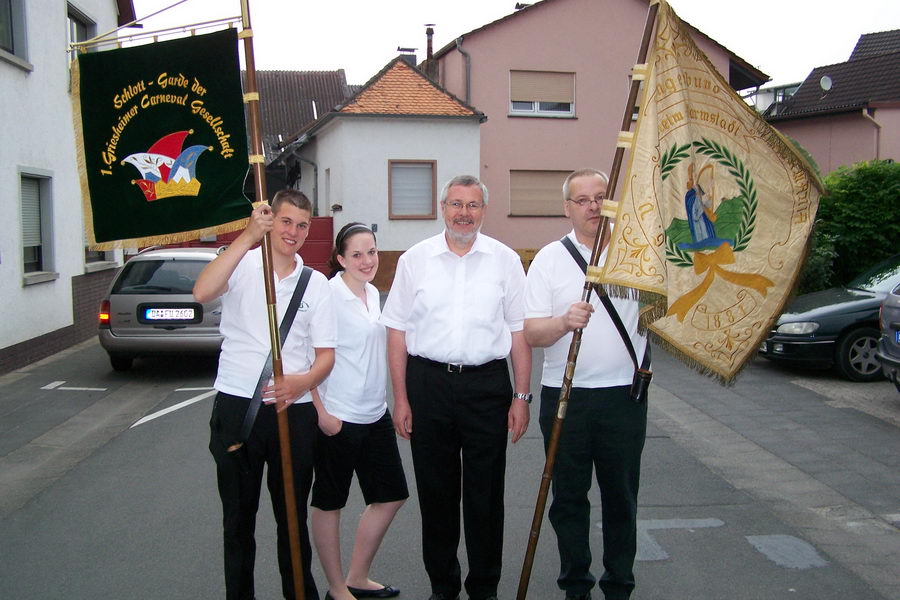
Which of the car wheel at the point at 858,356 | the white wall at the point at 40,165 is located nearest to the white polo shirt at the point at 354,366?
the car wheel at the point at 858,356

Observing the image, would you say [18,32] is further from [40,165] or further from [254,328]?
[254,328]

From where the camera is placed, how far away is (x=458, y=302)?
4.20m

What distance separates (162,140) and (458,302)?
1.48 meters

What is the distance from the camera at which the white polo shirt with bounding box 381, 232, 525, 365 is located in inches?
164

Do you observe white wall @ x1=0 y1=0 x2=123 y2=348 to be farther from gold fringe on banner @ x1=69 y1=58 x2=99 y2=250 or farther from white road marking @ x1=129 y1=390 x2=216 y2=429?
gold fringe on banner @ x1=69 y1=58 x2=99 y2=250

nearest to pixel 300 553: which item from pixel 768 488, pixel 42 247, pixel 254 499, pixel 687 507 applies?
pixel 254 499

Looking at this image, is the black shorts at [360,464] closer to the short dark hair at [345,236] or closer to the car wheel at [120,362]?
the short dark hair at [345,236]

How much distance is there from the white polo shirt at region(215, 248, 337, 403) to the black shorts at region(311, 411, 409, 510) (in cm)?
42

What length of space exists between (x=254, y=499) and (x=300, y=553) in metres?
0.30

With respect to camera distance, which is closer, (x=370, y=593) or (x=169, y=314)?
(x=370, y=593)

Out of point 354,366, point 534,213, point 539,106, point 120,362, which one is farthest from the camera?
point 539,106

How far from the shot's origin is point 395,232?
2603 centimetres

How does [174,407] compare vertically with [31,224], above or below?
below

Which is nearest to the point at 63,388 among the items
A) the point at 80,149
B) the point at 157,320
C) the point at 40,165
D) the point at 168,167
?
the point at 157,320
